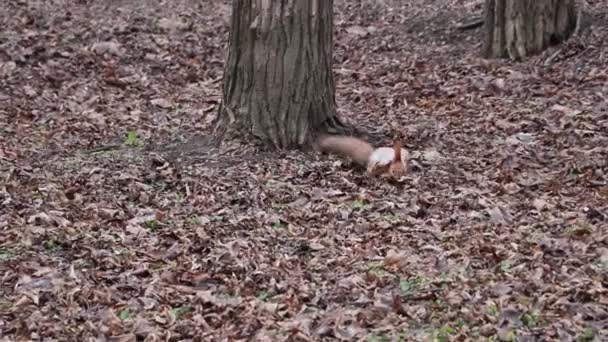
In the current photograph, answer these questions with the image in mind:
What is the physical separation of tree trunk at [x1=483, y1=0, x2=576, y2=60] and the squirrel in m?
3.29

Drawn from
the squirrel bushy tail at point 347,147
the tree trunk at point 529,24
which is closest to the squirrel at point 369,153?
the squirrel bushy tail at point 347,147

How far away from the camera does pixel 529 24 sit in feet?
30.9

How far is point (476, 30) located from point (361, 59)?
5.18ft

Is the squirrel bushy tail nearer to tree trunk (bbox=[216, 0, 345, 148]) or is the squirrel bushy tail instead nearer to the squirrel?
the squirrel

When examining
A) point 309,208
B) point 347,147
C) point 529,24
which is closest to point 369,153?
point 347,147

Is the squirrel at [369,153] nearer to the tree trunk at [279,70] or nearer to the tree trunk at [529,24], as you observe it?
the tree trunk at [279,70]

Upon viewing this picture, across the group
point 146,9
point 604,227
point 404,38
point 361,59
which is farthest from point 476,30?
point 604,227

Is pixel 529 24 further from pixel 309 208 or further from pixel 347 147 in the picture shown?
pixel 309 208

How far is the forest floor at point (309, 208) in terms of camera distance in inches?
175

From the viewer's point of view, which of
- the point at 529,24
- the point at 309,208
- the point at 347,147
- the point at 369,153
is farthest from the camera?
the point at 529,24

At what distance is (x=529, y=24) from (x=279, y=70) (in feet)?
12.6

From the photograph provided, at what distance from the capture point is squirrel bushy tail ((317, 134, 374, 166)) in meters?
6.69

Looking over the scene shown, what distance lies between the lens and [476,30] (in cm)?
1096

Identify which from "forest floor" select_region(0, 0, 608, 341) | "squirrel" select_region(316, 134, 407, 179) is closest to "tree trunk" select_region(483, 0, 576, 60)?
"forest floor" select_region(0, 0, 608, 341)
